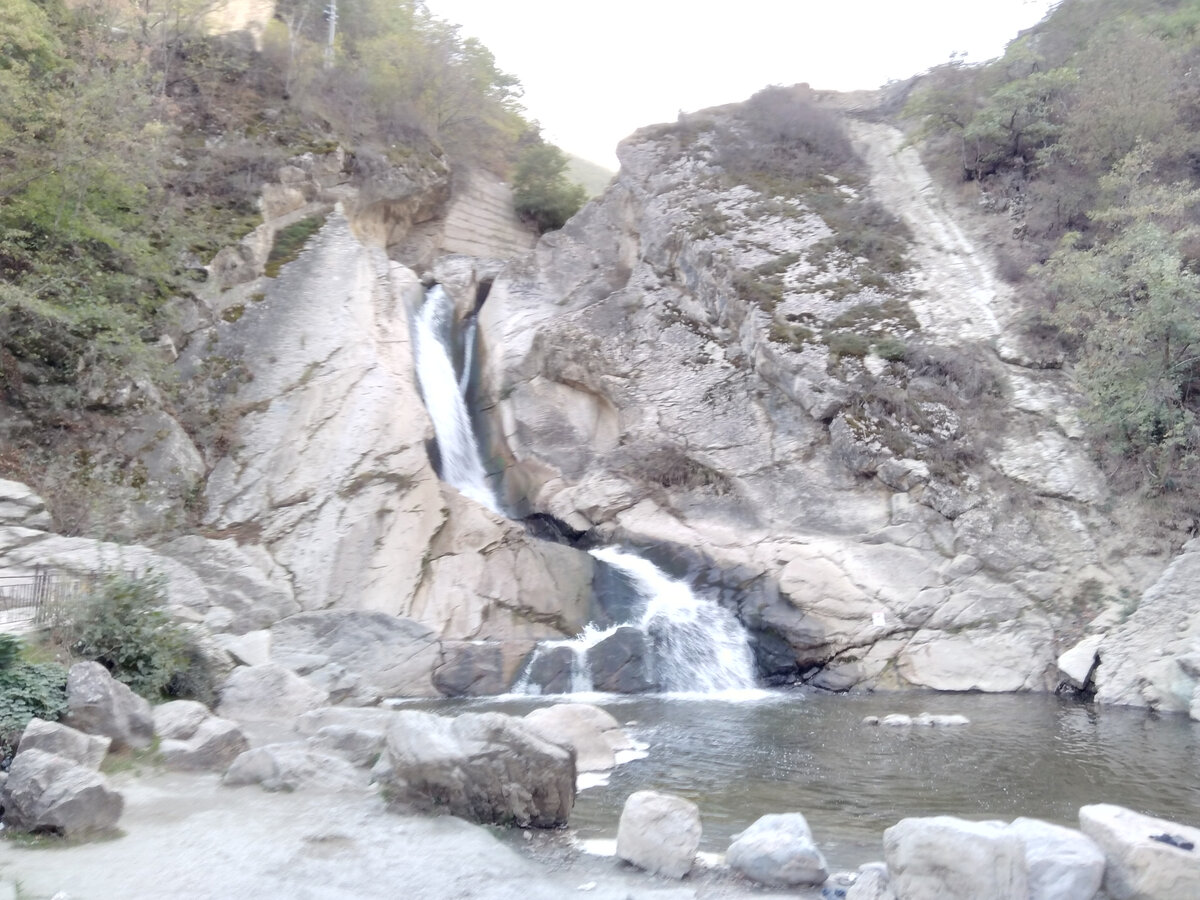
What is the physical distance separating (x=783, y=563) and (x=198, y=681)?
Answer: 12.6m

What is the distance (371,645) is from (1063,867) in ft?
46.1

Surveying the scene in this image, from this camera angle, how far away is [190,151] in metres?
27.4

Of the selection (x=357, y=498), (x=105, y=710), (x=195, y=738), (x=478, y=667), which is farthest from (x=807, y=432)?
(x=105, y=710)

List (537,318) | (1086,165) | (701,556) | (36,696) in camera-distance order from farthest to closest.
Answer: (537,318), (1086,165), (701,556), (36,696)

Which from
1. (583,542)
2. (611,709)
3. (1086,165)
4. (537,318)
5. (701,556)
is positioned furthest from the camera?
(537,318)

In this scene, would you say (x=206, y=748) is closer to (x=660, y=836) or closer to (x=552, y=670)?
(x=660, y=836)

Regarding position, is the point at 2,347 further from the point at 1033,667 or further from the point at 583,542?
the point at 1033,667

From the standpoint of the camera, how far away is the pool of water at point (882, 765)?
9648 mm

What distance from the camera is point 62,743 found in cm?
845

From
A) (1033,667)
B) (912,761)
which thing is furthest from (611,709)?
(1033,667)

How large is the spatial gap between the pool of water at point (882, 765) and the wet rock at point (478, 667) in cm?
130

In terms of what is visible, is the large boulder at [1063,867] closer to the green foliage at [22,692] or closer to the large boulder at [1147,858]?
the large boulder at [1147,858]

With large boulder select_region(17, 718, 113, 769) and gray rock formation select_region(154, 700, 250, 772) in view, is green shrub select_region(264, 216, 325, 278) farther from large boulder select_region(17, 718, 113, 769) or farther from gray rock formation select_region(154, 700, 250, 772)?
large boulder select_region(17, 718, 113, 769)

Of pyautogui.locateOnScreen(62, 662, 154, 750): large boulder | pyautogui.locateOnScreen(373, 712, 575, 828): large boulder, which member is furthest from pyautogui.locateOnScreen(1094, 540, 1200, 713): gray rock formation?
pyautogui.locateOnScreen(62, 662, 154, 750): large boulder
